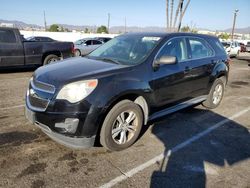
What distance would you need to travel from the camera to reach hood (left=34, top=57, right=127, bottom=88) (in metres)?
3.60

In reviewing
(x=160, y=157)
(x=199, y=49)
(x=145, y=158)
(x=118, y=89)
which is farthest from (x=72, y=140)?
(x=199, y=49)

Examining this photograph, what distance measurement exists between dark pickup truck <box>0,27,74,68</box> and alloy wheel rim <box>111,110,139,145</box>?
770 cm

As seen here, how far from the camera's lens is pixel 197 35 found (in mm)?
5762

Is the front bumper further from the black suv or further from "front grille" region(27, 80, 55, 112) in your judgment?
"front grille" region(27, 80, 55, 112)

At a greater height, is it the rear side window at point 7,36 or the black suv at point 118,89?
the rear side window at point 7,36

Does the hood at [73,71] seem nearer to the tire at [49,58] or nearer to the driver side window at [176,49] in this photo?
the driver side window at [176,49]

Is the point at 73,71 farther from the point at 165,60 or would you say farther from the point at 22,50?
the point at 22,50

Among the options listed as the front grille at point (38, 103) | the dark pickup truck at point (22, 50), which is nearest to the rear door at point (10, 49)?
the dark pickup truck at point (22, 50)

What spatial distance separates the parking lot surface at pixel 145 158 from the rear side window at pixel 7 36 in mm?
5653

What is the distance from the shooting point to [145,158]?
3785mm

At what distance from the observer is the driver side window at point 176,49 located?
15.1 ft

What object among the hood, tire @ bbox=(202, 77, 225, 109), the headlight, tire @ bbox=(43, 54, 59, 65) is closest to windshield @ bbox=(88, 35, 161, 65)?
the hood

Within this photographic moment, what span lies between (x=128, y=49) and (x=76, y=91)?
1.70 meters

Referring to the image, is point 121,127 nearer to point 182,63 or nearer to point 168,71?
point 168,71
